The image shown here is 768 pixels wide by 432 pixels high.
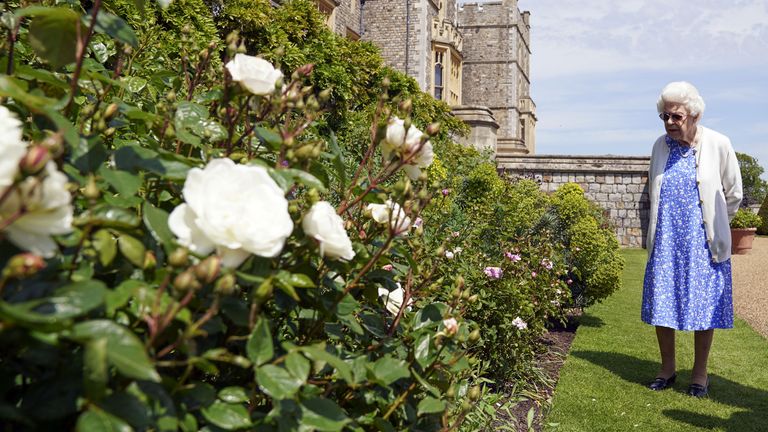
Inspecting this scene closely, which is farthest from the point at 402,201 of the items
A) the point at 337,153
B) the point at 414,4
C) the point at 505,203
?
the point at 414,4

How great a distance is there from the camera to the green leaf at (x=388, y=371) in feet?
3.92

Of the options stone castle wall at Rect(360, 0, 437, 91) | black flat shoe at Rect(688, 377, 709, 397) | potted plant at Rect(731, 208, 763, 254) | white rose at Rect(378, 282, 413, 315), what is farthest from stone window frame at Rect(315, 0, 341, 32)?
white rose at Rect(378, 282, 413, 315)

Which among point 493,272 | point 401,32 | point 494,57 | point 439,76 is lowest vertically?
point 493,272

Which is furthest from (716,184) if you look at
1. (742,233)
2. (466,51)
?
(466,51)

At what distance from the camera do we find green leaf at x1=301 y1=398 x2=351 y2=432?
3.34ft

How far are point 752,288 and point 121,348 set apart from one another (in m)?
11.2

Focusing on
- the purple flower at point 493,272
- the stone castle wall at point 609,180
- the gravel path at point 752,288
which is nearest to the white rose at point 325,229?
the purple flower at point 493,272

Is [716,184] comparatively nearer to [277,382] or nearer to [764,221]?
[277,382]

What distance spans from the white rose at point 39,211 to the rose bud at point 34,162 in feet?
0.05

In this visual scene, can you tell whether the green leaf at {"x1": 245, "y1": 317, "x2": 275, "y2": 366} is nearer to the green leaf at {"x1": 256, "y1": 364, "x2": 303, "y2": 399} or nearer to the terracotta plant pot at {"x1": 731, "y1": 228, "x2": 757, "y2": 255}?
the green leaf at {"x1": 256, "y1": 364, "x2": 303, "y2": 399}

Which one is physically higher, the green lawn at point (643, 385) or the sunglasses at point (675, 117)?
the sunglasses at point (675, 117)

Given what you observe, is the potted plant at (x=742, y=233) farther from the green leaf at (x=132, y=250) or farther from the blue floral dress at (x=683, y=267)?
the green leaf at (x=132, y=250)

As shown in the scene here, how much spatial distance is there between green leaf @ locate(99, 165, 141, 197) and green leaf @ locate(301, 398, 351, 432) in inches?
16.1

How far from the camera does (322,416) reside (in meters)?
1.05
